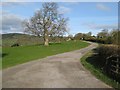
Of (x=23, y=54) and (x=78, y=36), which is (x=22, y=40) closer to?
(x=23, y=54)

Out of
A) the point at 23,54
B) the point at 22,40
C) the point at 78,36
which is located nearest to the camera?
the point at 23,54

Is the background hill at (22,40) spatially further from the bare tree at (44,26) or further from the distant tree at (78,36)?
the distant tree at (78,36)

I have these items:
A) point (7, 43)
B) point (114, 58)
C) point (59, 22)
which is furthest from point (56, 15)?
point (114, 58)

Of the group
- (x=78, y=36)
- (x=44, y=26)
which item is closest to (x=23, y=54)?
(x=44, y=26)

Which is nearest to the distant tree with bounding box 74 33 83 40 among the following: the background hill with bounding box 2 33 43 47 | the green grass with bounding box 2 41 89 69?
the background hill with bounding box 2 33 43 47

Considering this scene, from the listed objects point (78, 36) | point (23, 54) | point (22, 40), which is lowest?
→ point (23, 54)

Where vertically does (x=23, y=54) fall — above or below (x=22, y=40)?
below

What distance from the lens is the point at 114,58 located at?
1434 centimetres

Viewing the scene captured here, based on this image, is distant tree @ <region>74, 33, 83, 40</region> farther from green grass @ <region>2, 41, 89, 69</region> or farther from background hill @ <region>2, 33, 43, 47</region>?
green grass @ <region>2, 41, 89, 69</region>

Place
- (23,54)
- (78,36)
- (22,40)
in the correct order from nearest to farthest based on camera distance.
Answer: (23,54)
(22,40)
(78,36)

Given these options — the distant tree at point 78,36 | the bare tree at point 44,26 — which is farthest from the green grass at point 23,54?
the distant tree at point 78,36

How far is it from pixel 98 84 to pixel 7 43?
62.0 m

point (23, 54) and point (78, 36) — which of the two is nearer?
point (23, 54)

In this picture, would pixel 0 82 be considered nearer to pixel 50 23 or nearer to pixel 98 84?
pixel 98 84
